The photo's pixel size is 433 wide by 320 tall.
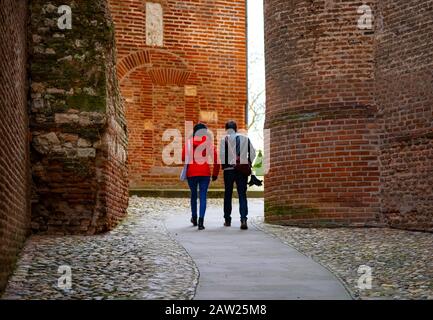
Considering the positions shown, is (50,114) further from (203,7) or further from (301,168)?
(203,7)

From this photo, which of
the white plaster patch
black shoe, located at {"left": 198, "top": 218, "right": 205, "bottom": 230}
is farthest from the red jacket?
the white plaster patch

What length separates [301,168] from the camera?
1254 centimetres

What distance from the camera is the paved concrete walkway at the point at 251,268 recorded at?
277 inches

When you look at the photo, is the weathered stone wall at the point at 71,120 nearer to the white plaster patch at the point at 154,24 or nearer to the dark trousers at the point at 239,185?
the dark trousers at the point at 239,185

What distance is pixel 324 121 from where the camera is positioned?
1241cm

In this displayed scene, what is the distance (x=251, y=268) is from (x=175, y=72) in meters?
11.8

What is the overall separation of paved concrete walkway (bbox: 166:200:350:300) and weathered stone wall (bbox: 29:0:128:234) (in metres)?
1.51

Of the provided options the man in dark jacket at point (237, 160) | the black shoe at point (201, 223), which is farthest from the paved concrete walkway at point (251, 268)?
the man in dark jacket at point (237, 160)

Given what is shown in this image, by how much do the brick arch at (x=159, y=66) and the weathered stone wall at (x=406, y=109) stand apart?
7981mm

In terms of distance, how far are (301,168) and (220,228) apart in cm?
182

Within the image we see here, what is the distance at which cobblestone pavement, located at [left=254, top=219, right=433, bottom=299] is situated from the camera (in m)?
7.31
